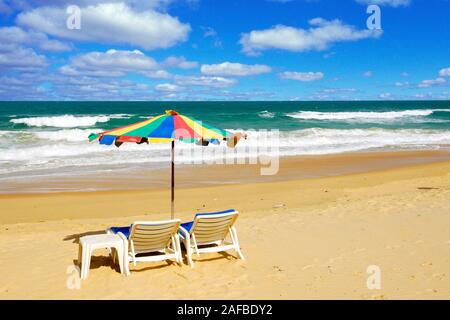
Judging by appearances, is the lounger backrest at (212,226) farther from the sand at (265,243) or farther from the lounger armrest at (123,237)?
the lounger armrest at (123,237)

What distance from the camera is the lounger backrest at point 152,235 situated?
5262 mm

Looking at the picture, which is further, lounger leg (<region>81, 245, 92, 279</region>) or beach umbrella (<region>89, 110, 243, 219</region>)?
beach umbrella (<region>89, 110, 243, 219</region>)

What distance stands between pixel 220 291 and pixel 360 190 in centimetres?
775

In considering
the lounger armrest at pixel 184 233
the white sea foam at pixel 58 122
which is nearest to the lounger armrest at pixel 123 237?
the lounger armrest at pixel 184 233

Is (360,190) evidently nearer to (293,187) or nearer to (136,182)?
(293,187)

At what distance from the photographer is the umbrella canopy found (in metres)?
5.46

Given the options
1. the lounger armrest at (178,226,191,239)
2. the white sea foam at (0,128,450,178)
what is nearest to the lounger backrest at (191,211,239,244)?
the lounger armrest at (178,226,191,239)

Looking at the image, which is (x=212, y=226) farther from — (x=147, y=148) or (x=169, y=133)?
(x=147, y=148)

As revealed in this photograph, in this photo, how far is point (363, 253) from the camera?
589 cm

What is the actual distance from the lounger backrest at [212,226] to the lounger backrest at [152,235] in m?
0.30

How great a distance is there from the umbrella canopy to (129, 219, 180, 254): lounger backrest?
1038mm

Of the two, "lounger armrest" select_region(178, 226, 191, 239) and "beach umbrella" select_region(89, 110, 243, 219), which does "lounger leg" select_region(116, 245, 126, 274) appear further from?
"beach umbrella" select_region(89, 110, 243, 219)

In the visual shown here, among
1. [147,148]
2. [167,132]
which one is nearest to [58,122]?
[147,148]
